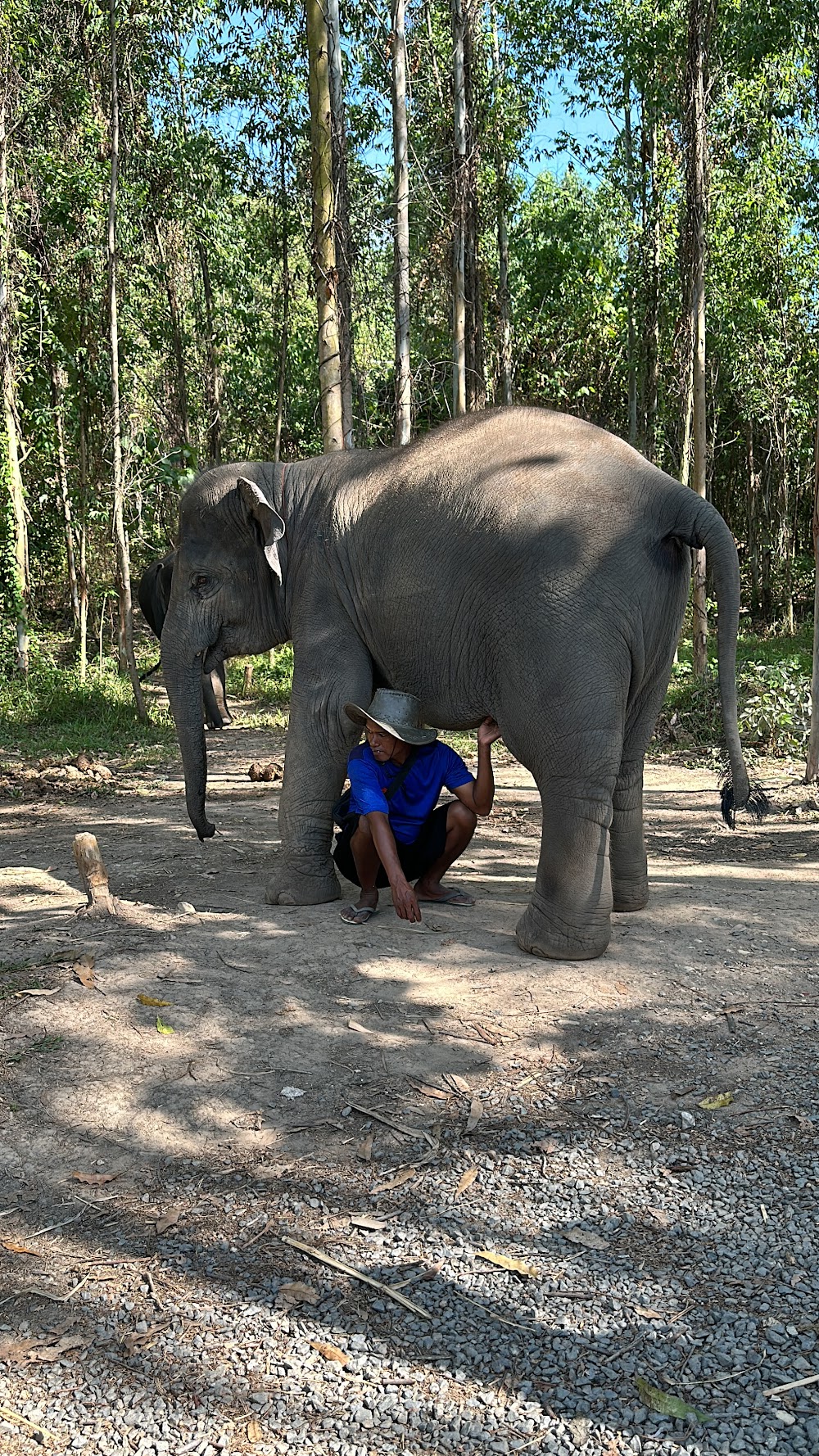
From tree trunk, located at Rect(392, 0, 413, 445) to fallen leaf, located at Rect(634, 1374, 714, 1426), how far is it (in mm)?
9329

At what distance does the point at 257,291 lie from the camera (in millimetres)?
26500

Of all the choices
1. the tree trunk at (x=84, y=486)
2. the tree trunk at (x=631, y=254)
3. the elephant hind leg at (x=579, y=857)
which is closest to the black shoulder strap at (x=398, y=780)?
the elephant hind leg at (x=579, y=857)

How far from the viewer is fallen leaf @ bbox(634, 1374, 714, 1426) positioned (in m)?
2.55

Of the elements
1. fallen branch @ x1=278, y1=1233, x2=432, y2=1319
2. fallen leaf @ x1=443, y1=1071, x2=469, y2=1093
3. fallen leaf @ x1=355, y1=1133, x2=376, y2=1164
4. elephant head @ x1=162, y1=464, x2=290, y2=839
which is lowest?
fallen branch @ x1=278, y1=1233, x2=432, y2=1319

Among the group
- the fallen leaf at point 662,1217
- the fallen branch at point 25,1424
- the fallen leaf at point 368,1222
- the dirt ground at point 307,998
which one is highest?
the dirt ground at point 307,998

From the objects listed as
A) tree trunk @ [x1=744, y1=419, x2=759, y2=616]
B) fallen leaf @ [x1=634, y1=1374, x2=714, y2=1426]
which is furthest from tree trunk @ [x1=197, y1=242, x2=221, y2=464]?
fallen leaf @ [x1=634, y1=1374, x2=714, y2=1426]

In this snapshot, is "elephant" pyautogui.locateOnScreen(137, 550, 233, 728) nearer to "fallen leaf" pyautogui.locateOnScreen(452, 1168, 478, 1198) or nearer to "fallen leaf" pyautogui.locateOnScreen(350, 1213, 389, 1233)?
"fallen leaf" pyautogui.locateOnScreen(452, 1168, 478, 1198)

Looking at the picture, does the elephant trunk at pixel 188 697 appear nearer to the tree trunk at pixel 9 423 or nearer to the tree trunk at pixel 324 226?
the tree trunk at pixel 324 226

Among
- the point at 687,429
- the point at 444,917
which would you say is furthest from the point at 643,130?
the point at 444,917

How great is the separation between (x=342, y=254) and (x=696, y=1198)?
7.66 metres

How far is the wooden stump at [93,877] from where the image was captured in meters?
5.89

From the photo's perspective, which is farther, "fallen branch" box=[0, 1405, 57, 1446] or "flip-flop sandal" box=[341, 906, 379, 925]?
"flip-flop sandal" box=[341, 906, 379, 925]

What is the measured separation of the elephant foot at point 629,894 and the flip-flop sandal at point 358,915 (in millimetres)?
1193

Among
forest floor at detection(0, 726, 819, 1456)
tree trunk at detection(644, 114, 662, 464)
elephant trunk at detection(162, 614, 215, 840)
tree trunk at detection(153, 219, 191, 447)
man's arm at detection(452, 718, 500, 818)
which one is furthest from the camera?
tree trunk at detection(153, 219, 191, 447)
